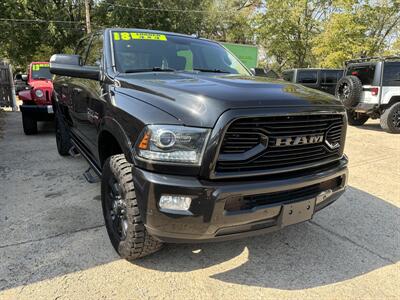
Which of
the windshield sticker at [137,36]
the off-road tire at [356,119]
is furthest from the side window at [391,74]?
the windshield sticker at [137,36]

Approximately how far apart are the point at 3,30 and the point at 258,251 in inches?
941

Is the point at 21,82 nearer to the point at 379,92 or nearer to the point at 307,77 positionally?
the point at 307,77

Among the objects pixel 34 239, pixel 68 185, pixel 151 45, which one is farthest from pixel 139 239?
pixel 68 185

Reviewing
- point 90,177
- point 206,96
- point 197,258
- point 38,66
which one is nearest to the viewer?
point 206,96

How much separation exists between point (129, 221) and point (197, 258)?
749 millimetres

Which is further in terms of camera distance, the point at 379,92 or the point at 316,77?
the point at 316,77

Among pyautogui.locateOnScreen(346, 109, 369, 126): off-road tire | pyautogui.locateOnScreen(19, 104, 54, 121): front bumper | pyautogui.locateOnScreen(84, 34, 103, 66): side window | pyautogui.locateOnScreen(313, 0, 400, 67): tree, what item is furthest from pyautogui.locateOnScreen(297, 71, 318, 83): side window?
pyautogui.locateOnScreen(84, 34, 103, 66): side window

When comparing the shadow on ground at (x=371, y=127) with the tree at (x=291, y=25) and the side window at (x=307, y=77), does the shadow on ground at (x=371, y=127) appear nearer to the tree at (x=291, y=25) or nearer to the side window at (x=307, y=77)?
the side window at (x=307, y=77)

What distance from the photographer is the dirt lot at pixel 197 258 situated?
97.2 inches

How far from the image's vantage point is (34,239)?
122 inches

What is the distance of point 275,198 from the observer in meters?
2.32

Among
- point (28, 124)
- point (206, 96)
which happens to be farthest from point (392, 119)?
point (28, 124)

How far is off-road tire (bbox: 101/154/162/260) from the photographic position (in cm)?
243

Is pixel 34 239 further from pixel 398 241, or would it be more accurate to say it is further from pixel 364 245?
pixel 398 241
